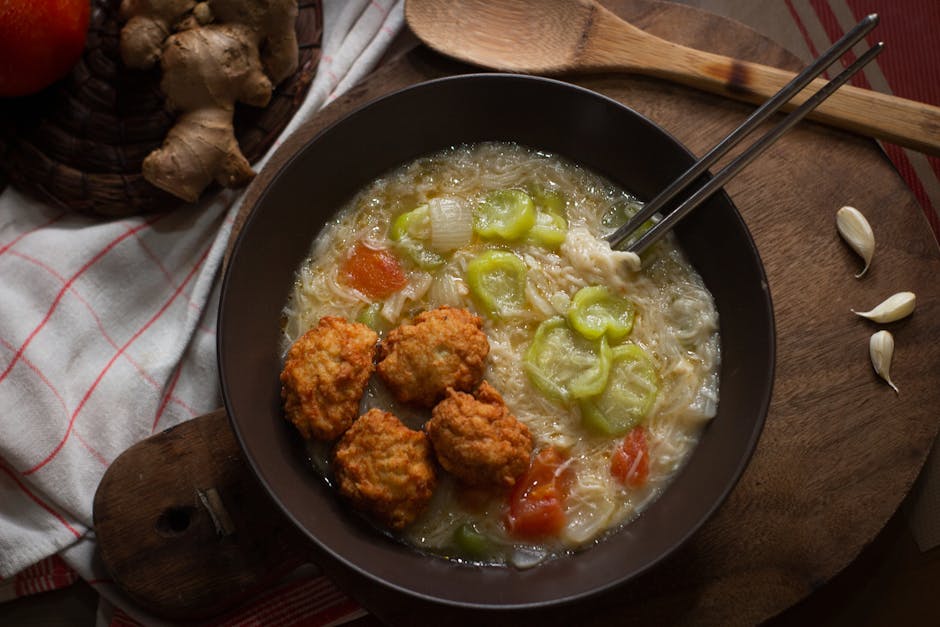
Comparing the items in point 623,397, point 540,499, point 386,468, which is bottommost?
point 386,468

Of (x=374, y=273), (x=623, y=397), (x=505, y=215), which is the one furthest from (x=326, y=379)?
(x=623, y=397)

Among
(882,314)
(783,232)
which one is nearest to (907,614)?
(882,314)

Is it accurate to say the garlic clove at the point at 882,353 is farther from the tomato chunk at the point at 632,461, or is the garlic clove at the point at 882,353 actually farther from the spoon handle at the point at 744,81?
the tomato chunk at the point at 632,461

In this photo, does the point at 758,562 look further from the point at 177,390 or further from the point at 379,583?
the point at 177,390

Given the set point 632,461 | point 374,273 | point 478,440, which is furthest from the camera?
point 374,273

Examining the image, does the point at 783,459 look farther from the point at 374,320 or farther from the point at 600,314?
the point at 374,320

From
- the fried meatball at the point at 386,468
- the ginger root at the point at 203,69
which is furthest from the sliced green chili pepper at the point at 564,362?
the ginger root at the point at 203,69

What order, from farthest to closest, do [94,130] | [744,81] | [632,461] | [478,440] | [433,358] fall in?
[94,130] → [744,81] → [632,461] → [433,358] → [478,440]

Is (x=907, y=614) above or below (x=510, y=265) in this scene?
below
